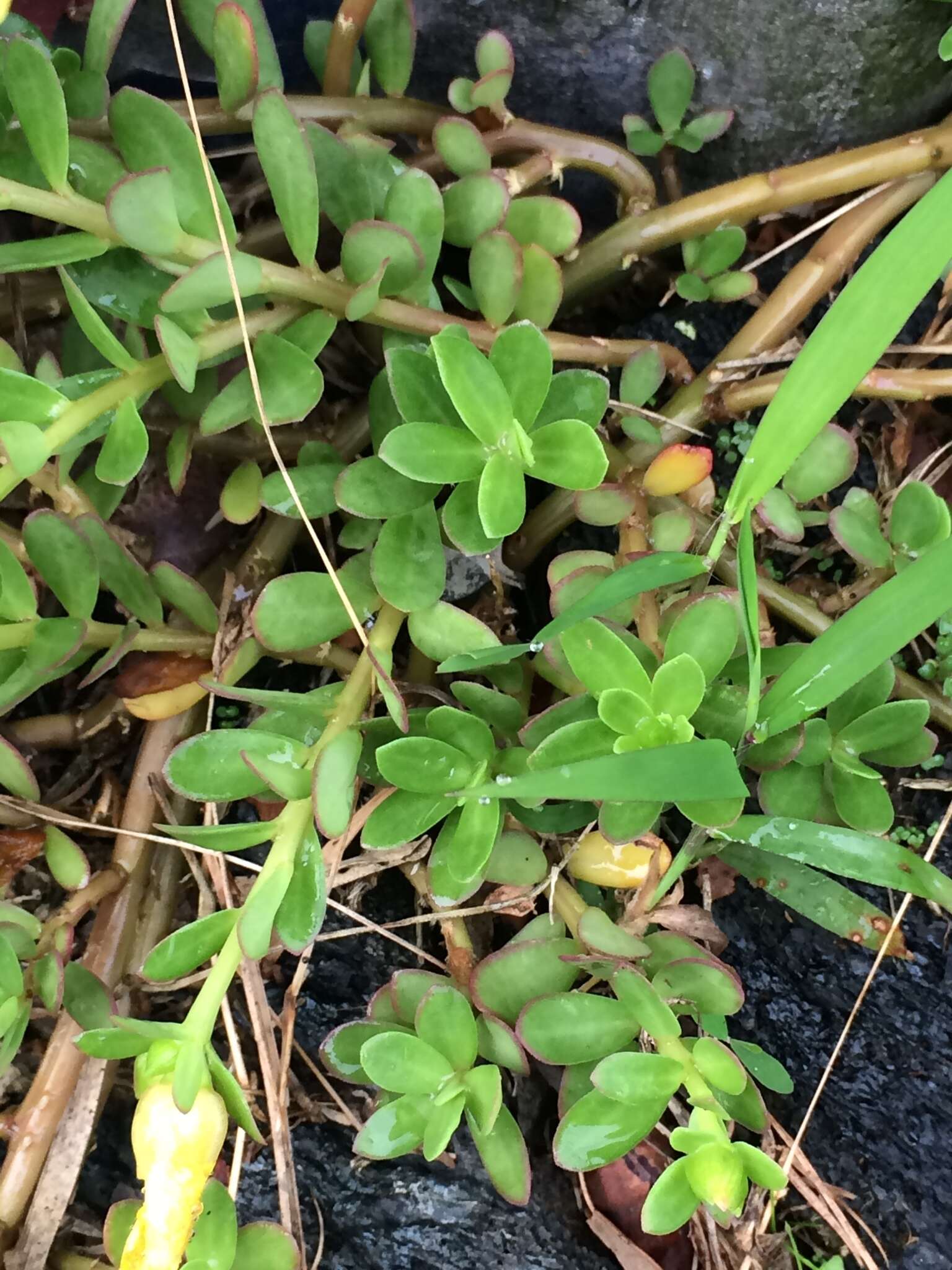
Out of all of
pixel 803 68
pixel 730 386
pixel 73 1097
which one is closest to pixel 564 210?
pixel 730 386

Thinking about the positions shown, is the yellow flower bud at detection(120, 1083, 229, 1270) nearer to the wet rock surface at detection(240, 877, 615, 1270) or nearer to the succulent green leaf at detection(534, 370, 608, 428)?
the wet rock surface at detection(240, 877, 615, 1270)

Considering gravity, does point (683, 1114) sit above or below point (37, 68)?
below

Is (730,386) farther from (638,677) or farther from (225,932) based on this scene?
(225,932)

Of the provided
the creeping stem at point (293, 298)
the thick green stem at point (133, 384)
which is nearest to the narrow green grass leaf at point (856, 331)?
the creeping stem at point (293, 298)

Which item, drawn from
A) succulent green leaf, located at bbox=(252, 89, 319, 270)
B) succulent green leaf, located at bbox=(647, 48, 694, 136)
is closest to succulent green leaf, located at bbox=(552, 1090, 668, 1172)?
succulent green leaf, located at bbox=(252, 89, 319, 270)

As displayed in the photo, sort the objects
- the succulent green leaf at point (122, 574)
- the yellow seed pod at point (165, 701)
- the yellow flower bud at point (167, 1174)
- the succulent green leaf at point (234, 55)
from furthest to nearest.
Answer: the yellow seed pod at point (165, 701), the succulent green leaf at point (122, 574), the succulent green leaf at point (234, 55), the yellow flower bud at point (167, 1174)

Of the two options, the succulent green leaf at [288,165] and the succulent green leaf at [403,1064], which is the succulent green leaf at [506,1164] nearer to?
the succulent green leaf at [403,1064]

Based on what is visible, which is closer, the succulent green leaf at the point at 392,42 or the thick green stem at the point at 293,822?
the thick green stem at the point at 293,822
